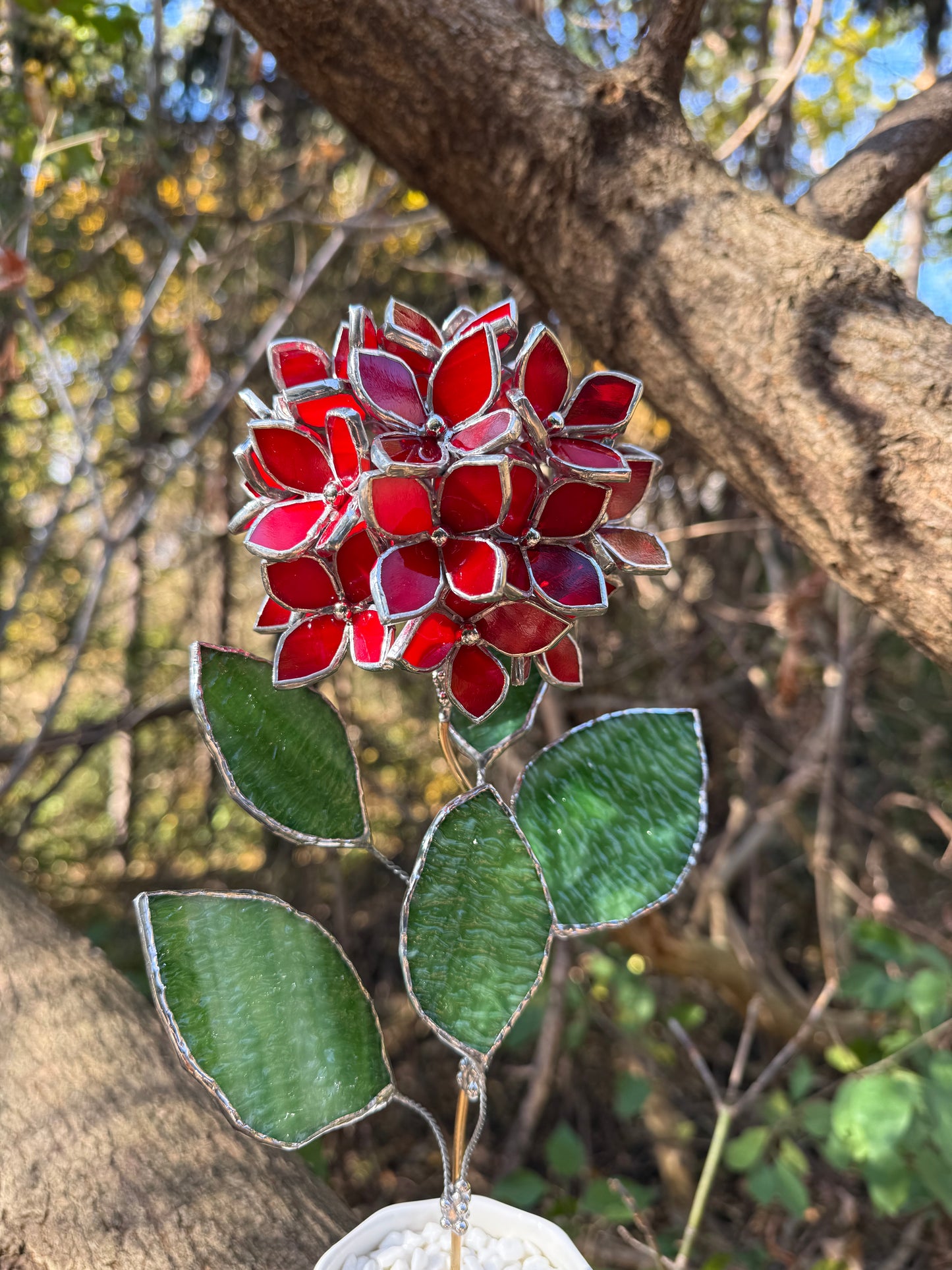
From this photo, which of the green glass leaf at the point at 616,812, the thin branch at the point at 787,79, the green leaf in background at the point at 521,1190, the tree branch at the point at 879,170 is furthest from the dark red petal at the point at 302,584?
the green leaf in background at the point at 521,1190

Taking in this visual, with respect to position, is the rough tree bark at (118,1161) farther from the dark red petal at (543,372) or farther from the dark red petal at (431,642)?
the dark red petal at (543,372)

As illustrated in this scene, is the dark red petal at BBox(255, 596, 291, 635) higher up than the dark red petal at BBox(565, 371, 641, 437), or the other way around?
the dark red petal at BBox(565, 371, 641, 437)

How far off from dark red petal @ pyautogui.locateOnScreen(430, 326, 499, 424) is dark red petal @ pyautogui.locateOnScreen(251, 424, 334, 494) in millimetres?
87

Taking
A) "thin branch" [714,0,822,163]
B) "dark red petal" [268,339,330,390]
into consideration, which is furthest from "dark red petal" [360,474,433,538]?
"thin branch" [714,0,822,163]

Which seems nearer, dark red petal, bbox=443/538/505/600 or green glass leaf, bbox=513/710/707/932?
dark red petal, bbox=443/538/505/600

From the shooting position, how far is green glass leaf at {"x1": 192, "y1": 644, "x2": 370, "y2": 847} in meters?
0.56

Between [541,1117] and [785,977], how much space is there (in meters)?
0.62

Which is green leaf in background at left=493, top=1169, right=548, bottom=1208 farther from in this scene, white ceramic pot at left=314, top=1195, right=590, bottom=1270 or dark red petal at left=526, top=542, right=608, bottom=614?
dark red petal at left=526, top=542, right=608, bottom=614

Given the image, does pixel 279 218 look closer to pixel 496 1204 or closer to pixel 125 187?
pixel 125 187

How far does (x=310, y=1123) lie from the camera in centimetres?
51

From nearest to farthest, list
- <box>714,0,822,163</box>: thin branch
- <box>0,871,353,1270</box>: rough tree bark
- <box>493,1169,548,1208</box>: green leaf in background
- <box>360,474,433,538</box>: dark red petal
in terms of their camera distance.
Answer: <box>360,474,433,538</box>: dark red petal < <box>0,871,353,1270</box>: rough tree bark < <box>714,0,822,163</box>: thin branch < <box>493,1169,548,1208</box>: green leaf in background

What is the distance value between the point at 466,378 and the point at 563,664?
22 centimetres

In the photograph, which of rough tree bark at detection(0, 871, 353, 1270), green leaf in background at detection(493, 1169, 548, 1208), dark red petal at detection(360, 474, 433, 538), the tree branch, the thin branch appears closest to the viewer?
dark red petal at detection(360, 474, 433, 538)

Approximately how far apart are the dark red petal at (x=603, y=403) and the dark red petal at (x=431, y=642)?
0.53ft
